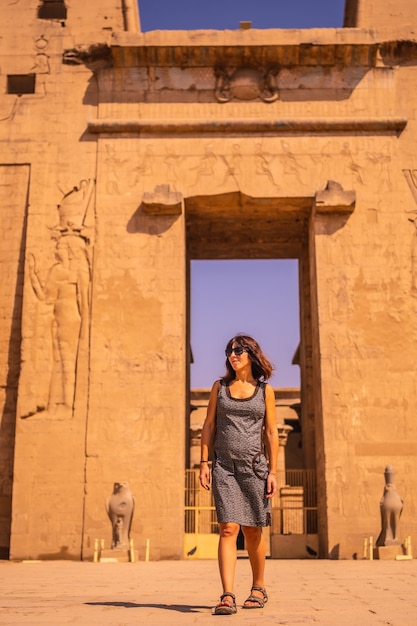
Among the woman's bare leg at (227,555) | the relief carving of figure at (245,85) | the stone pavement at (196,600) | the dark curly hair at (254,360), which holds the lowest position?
the stone pavement at (196,600)

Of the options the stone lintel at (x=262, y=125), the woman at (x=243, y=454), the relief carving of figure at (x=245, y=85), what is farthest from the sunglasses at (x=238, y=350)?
the relief carving of figure at (x=245, y=85)

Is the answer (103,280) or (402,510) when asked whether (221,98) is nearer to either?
(103,280)

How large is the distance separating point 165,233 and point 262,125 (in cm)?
272

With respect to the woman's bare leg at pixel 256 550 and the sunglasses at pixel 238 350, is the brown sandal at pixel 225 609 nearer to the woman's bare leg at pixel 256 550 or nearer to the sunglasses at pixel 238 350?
the woman's bare leg at pixel 256 550

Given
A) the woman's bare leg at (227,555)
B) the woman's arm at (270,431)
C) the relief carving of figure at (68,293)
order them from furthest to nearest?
the relief carving of figure at (68,293) < the woman's arm at (270,431) < the woman's bare leg at (227,555)

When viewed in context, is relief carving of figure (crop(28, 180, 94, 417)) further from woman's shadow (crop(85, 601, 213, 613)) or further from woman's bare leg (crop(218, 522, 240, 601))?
woman's bare leg (crop(218, 522, 240, 601))

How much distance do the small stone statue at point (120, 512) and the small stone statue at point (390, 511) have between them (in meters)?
3.88

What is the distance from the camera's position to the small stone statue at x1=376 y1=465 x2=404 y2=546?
1205 centimetres

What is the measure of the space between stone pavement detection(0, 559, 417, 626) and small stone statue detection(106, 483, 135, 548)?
4.26 metres

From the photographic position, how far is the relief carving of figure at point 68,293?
543 inches

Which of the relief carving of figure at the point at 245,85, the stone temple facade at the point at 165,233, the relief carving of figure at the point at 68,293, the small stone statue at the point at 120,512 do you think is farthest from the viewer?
the relief carving of figure at the point at 245,85

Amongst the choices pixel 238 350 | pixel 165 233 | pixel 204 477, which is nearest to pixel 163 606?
pixel 204 477

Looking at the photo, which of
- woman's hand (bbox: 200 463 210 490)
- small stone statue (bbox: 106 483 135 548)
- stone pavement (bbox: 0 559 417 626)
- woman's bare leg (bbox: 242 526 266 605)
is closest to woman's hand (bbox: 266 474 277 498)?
woman's bare leg (bbox: 242 526 266 605)

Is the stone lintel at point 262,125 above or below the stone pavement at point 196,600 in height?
above
